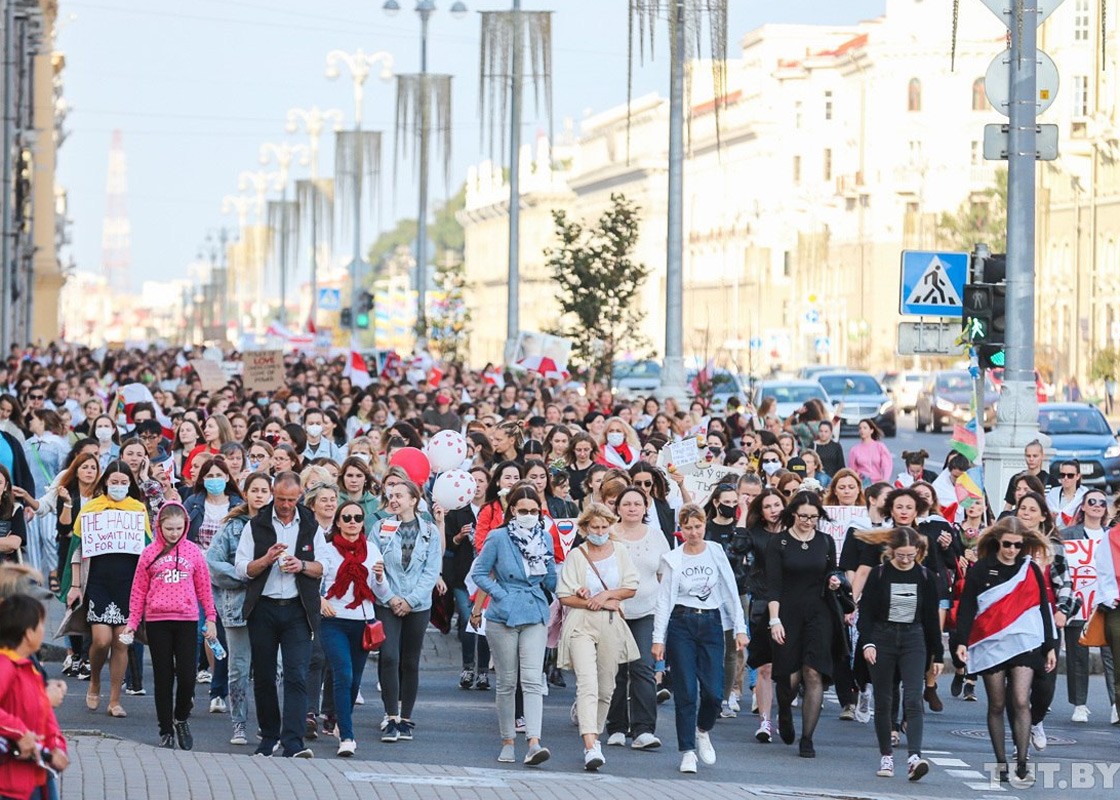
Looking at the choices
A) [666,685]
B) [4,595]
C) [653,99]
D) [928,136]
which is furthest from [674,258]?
[653,99]

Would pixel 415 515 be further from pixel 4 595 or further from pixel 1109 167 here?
pixel 1109 167

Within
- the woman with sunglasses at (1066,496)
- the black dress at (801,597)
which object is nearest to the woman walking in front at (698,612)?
the black dress at (801,597)

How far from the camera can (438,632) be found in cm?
1961

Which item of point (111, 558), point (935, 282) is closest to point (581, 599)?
point (111, 558)

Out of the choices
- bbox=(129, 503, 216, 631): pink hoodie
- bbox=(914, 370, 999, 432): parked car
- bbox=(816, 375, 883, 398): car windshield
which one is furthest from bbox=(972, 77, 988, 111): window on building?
bbox=(129, 503, 216, 631): pink hoodie

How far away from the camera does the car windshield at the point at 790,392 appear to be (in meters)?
51.0

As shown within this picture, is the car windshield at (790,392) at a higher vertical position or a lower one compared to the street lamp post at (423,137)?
lower

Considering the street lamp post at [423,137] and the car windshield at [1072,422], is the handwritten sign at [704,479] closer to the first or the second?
the car windshield at [1072,422]

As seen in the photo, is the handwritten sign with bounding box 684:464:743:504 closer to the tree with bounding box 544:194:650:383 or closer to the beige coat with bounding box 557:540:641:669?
the beige coat with bounding box 557:540:641:669

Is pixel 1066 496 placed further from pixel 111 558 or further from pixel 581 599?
pixel 111 558

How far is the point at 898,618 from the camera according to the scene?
13.6m

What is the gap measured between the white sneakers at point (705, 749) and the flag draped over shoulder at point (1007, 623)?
1488 mm

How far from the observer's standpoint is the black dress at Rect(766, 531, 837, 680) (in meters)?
14.1

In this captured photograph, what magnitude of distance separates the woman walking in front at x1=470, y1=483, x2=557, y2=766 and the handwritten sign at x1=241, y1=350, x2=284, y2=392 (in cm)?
1875
